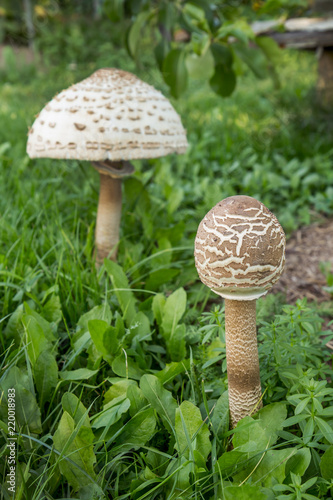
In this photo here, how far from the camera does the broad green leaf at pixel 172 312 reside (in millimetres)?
2062

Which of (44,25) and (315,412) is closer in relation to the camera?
(315,412)

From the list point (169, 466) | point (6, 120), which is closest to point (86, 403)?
point (169, 466)

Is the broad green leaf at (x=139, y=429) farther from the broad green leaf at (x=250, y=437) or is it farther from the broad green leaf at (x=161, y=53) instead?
the broad green leaf at (x=161, y=53)

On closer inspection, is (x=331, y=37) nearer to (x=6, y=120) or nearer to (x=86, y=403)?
(x=6, y=120)

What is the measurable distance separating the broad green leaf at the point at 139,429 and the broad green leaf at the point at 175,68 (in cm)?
217

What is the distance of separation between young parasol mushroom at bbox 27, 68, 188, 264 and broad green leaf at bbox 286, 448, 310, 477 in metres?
1.56

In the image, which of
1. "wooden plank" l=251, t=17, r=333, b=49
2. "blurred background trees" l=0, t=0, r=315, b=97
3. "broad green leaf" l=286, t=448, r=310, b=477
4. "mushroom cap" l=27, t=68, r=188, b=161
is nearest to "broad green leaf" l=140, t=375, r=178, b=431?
"broad green leaf" l=286, t=448, r=310, b=477

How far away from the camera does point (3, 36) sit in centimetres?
1374

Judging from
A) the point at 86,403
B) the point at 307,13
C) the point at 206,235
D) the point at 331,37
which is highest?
the point at 307,13

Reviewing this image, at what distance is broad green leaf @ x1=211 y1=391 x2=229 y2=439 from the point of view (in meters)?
1.58

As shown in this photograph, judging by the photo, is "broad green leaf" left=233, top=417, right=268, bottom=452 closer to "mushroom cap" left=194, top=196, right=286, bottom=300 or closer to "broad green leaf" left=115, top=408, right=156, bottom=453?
"broad green leaf" left=115, top=408, right=156, bottom=453

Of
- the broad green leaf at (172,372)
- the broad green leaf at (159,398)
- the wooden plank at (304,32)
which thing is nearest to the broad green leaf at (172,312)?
the broad green leaf at (172,372)

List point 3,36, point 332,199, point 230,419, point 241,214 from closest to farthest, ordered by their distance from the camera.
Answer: point 241,214
point 230,419
point 332,199
point 3,36

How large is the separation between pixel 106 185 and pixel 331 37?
385 cm
